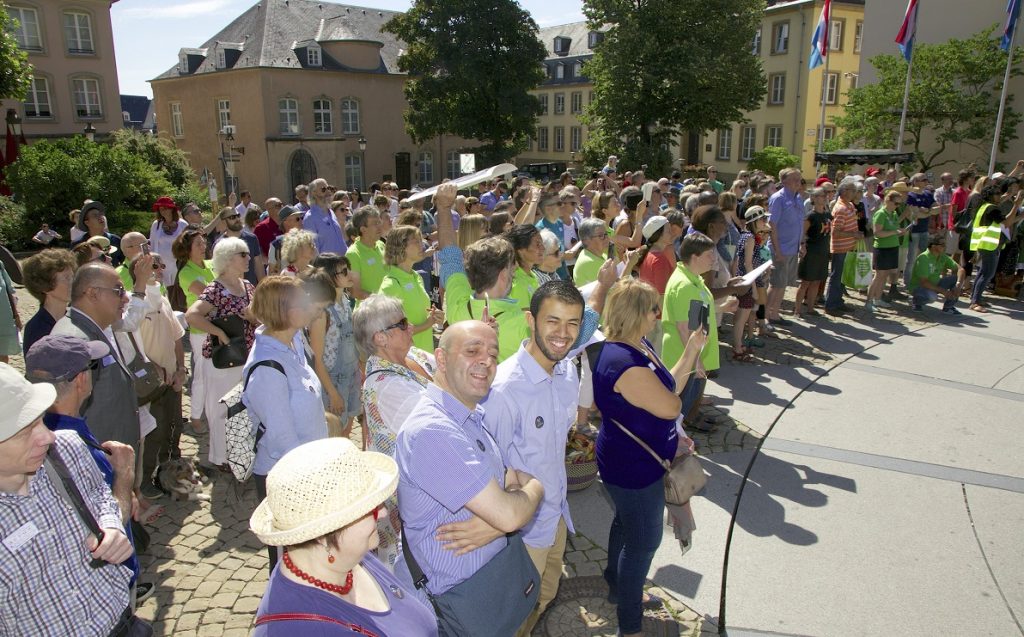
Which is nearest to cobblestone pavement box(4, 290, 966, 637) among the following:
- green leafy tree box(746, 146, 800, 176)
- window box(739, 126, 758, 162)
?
green leafy tree box(746, 146, 800, 176)

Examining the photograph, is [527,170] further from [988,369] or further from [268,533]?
[268,533]

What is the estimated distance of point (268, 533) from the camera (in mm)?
1812

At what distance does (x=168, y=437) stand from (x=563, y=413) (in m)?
3.80

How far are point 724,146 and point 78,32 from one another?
37.2 metres

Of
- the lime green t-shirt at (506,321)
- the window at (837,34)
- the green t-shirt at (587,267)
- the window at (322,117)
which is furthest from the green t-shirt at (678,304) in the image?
the window at (837,34)

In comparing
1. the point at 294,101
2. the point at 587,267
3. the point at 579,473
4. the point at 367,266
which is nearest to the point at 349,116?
the point at 294,101

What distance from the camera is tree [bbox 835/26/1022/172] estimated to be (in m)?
24.4

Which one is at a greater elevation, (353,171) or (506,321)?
(353,171)

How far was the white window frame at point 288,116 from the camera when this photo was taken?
121 ft

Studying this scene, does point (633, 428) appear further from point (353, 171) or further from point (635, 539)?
point (353, 171)

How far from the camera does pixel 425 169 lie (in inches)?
1708

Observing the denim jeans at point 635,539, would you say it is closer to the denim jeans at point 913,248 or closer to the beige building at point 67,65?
the denim jeans at point 913,248

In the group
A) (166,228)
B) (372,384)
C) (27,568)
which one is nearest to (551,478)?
(372,384)

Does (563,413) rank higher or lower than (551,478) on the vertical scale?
higher
